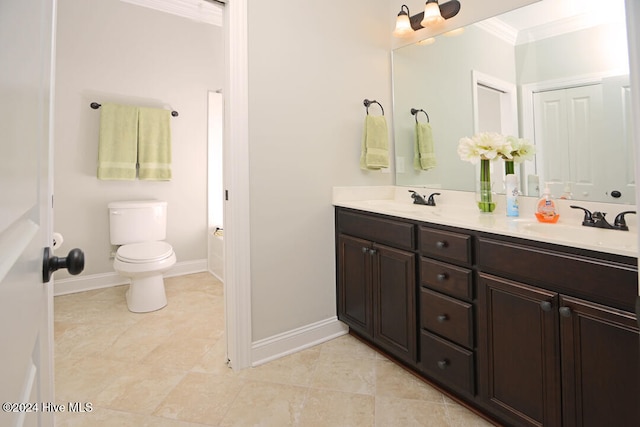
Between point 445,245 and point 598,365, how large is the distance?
638mm

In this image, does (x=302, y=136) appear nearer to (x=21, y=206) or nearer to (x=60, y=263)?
(x=60, y=263)

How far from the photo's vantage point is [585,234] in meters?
1.28

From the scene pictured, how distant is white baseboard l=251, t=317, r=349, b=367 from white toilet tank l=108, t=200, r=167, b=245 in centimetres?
177

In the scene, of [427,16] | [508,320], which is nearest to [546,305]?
[508,320]

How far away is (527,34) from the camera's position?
1674 millimetres

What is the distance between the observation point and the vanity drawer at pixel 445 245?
1.40 metres

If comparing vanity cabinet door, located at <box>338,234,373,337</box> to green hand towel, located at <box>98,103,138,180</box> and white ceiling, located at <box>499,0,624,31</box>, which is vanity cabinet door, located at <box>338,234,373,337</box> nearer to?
white ceiling, located at <box>499,0,624,31</box>

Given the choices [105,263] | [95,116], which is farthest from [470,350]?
[95,116]

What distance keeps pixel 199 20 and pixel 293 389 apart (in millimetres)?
3587

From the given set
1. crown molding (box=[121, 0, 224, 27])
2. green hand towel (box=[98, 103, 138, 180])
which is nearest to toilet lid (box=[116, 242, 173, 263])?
green hand towel (box=[98, 103, 138, 180])

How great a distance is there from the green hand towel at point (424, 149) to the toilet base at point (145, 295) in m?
2.19

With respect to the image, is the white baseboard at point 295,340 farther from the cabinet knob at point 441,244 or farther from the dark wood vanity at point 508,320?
the cabinet knob at point 441,244

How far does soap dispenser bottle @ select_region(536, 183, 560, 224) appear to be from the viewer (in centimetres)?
154

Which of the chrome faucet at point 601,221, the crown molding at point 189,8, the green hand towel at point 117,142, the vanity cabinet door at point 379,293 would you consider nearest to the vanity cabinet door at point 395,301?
the vanity cabinet door at point 379,293
